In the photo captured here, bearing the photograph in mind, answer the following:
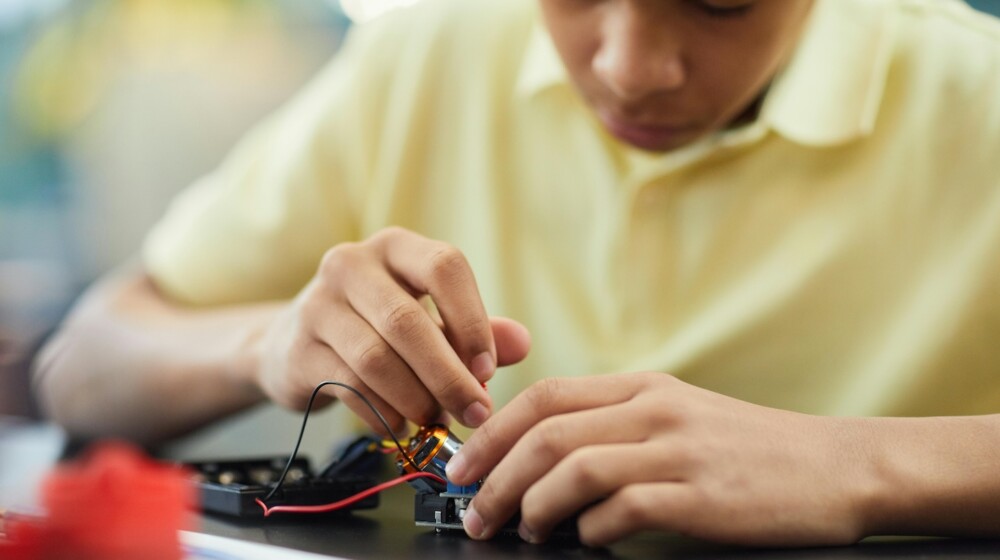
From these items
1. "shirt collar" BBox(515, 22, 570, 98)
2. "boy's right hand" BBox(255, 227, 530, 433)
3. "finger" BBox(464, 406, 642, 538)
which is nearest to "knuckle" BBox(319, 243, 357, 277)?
"boy's right hand" BBox(255, 227, 530, 433)

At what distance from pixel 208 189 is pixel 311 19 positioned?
4.14 feet

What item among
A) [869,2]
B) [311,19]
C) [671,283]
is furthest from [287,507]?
[311,19]

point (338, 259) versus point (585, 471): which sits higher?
point (338, 259)

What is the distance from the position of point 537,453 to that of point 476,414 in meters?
0.09

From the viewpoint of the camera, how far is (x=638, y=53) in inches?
30.3

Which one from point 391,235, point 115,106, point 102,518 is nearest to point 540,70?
point 391,235

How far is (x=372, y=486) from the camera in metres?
0.70

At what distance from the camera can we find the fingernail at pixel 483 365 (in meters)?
0.67

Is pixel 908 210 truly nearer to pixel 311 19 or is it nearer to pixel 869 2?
pixel 869 2

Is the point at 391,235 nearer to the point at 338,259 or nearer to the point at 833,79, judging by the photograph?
the point at 338,259

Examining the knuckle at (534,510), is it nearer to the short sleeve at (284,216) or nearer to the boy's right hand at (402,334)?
the boy's right hand at (402,334)

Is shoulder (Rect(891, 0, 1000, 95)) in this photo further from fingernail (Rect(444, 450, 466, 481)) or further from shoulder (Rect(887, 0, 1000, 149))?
fingernail (Rect(444, 450, 466, 481))

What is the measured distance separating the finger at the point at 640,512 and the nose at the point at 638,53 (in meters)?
0.37

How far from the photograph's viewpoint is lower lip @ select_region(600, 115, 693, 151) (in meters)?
0.90
